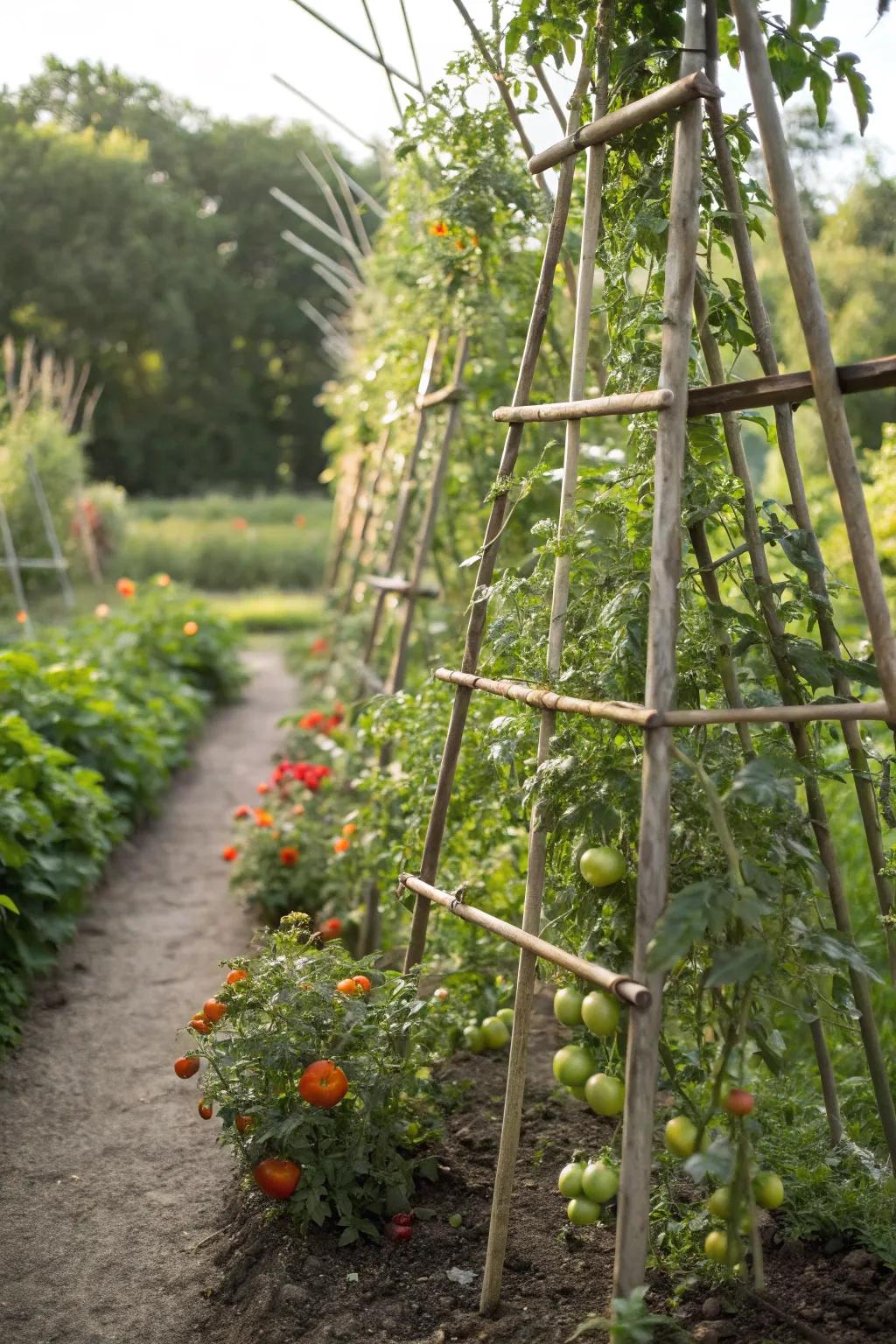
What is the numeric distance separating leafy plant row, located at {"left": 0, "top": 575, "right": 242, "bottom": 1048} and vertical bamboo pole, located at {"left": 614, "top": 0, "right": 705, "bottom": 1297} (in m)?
Result: 2.25

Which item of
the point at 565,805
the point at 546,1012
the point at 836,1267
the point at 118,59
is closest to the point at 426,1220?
the point at 836,1267

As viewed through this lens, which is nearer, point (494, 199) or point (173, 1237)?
point (173, 1237)

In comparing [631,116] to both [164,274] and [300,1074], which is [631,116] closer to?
[300,1074]

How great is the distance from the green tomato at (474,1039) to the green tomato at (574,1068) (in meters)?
1.12

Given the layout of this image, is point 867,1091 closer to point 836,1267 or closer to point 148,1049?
point 836,1267

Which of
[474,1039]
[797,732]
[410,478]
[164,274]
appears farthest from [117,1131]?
[164,274]

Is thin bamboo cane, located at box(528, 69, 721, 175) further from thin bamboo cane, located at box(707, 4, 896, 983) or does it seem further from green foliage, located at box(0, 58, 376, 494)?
green foliage, located at box(0, 58, 376, 494)

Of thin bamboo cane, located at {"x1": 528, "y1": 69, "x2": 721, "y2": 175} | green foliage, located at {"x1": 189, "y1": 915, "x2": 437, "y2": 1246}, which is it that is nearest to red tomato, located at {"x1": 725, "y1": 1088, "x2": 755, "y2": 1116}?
green foliage, located at {"x1": 189, "y1": 915, "x2": 437, "y2": 1246}

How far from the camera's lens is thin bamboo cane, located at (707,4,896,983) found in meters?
2.41

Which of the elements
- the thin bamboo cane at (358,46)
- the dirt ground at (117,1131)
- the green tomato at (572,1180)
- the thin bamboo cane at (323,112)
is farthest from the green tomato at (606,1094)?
the thin bamboo cane at (323,112)

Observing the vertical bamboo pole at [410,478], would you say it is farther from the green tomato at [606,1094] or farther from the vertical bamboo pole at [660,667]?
the green tomato at [606,1094]

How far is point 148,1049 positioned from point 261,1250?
1.50 m

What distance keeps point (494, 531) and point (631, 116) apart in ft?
3.05

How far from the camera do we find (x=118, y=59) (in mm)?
26766
